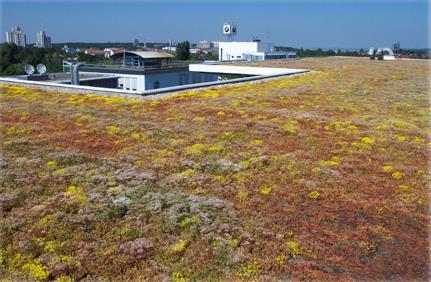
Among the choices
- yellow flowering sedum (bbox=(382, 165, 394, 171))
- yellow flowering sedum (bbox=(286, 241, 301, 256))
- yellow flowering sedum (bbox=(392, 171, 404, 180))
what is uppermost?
yellow flowering sedum (bbox=(382, 165, 394, 171))

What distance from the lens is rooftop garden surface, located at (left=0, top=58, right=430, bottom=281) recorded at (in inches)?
322

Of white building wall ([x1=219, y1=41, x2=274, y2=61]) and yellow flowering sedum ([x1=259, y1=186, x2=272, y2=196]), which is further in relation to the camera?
white building wall ([x1=219, y1=41, x2=274, y2=61])

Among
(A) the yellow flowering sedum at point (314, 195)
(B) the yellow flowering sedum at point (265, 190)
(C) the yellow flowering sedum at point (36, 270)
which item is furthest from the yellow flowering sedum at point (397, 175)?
(C) the yellow flowering sedum at point (36, 270)

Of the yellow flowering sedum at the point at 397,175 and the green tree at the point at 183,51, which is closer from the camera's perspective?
the yellow flowering sedum at the point at 397,175

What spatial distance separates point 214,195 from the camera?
11.6 m

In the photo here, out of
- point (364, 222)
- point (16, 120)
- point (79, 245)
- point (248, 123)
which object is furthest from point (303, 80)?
point (79, 245)

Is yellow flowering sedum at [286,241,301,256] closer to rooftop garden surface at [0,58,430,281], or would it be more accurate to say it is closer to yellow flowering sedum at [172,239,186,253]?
rooftop garden surface at [0,58,430,281]

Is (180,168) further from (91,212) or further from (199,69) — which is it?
(199,69)

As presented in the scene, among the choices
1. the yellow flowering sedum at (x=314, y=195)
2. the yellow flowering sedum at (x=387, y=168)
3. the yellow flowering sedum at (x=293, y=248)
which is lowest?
→ the yellow flowering sedum at (x=293, y=248)

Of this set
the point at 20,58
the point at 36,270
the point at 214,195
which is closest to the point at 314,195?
the point at 214,195

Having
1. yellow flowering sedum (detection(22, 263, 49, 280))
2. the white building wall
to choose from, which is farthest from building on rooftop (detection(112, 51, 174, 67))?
the white building wall

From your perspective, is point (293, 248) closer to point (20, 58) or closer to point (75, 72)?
point (75, 72)

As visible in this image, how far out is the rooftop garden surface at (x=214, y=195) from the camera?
8.18 meters

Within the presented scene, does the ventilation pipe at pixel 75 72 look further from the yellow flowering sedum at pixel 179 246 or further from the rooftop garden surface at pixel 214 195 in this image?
the yellow flowering sedum at pixel 179 246
